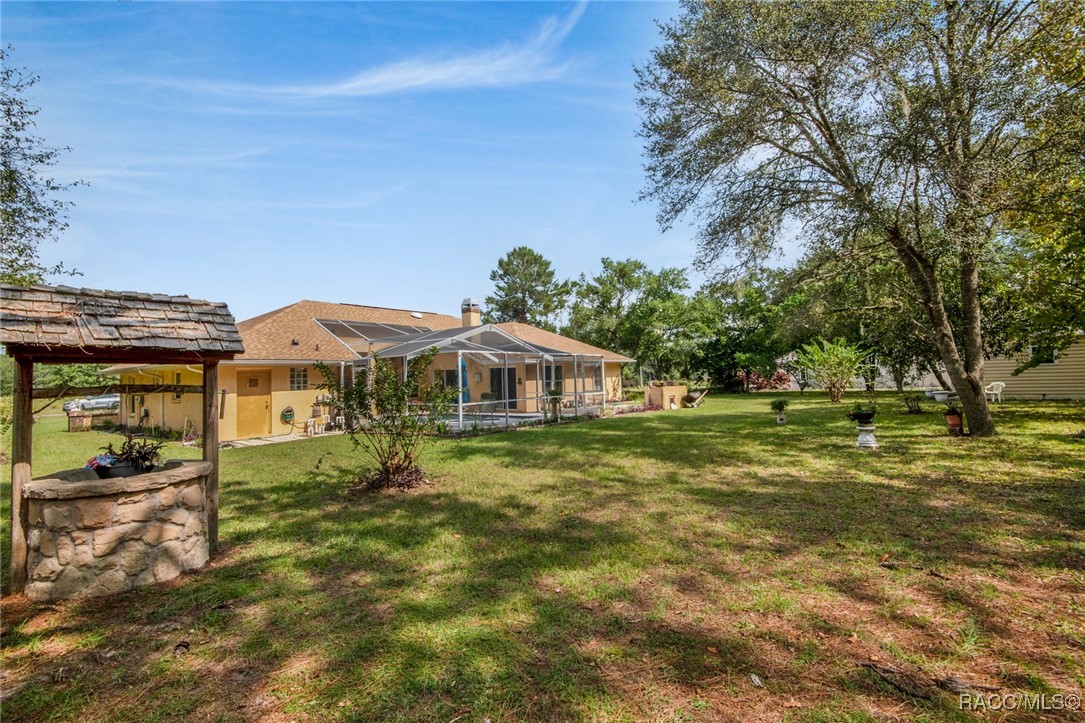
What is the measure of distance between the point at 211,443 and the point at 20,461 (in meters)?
1.31

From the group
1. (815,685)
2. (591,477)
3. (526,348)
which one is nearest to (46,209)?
(526,348)

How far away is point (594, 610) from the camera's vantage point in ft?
11.4

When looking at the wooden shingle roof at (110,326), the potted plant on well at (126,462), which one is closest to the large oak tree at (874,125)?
the wooden shingle roof at (110,326)

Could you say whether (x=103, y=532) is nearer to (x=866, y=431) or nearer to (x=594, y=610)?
(x=594, y=610)

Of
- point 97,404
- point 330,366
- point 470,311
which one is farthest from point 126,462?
point 97,404

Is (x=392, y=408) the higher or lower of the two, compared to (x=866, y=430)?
higher

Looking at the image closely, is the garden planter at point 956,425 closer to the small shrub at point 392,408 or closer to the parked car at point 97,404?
the small shrub at point 392,408

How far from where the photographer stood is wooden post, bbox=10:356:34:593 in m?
3.85

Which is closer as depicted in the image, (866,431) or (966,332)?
(866,431)

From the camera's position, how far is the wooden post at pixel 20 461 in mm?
3846

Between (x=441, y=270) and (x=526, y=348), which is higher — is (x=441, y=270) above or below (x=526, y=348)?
above

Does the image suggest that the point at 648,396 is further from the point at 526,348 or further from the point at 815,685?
the point at 815,685

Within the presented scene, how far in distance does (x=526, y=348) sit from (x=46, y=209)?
518 inches

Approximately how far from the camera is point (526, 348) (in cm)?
1722
